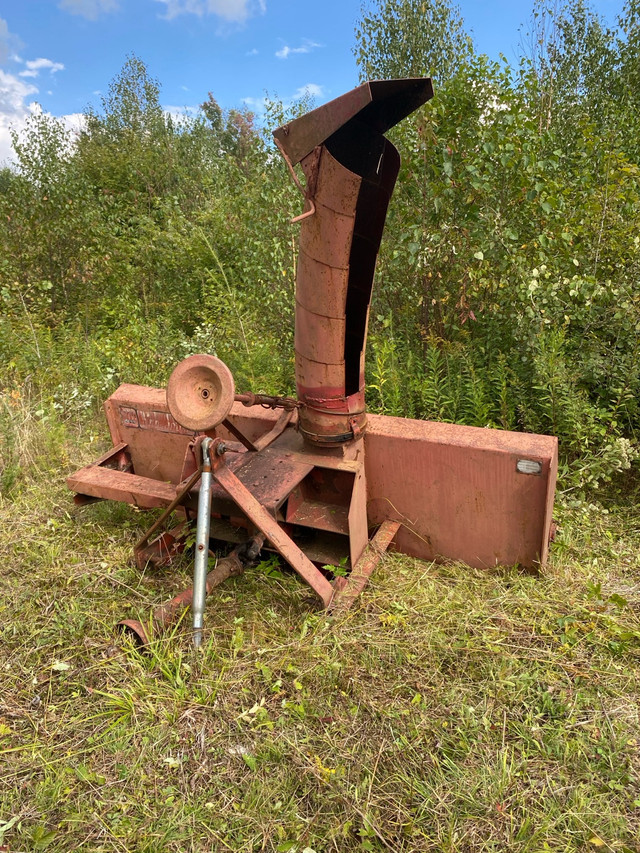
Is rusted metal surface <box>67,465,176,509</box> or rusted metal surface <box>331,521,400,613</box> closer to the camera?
rusted metal surface <box>331,521,400,613</box>

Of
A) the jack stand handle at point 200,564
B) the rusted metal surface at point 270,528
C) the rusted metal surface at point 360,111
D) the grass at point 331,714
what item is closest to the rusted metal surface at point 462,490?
the grass at point 331,714

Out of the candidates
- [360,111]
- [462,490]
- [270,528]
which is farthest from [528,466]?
[360,111]

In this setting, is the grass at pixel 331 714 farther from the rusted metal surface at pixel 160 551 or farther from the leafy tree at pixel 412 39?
the leafy tree at pixel 412 39

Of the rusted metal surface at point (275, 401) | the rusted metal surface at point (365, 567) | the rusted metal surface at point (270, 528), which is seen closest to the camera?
the rusted metal surface at point (270, 528)

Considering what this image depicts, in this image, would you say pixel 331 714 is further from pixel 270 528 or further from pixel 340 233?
pixel 340 233

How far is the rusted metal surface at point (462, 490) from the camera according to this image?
2.66 metres

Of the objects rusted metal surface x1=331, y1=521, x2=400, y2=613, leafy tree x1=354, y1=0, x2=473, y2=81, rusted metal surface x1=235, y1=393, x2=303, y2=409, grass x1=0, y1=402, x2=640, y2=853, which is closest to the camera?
grass x1=0, y1=402, x2=640, y2=853

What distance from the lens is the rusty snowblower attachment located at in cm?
228

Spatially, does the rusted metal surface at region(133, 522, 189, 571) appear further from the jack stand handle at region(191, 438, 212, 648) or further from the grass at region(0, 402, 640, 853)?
the jack stand handle at region(191, 438, 212, 648)

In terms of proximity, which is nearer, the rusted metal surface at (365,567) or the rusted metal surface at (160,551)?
the rusted metal surface at (365,567)

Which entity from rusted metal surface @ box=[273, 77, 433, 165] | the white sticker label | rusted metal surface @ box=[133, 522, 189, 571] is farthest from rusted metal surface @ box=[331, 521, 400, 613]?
rusted metal surface @ box=[273, 77, 433, 165]

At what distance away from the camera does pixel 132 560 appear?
2963mm

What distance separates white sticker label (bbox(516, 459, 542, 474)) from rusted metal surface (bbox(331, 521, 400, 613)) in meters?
0.75

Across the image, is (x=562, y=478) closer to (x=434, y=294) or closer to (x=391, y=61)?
(x=434, y=294)
